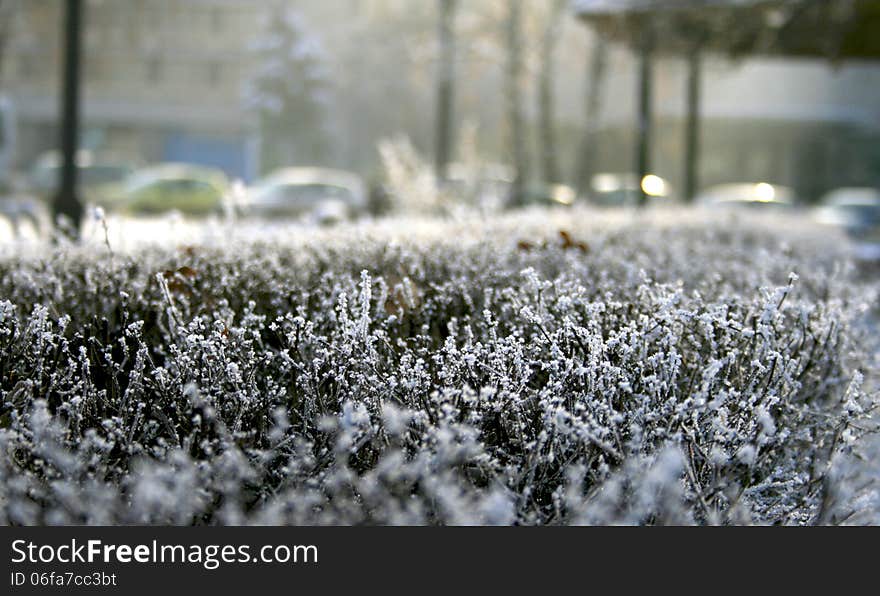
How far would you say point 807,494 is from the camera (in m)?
4.44

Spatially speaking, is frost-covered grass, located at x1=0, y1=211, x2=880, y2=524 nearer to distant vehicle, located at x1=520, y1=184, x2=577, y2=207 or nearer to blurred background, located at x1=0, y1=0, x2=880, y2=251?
blurred background, located at x1=0, y1=0, x2=880, y2=251

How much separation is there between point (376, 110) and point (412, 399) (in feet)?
177

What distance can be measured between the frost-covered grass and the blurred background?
14702mm

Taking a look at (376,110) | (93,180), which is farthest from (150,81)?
(93,180)

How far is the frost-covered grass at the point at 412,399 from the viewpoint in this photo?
3666 mm

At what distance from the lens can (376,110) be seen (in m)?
57.3

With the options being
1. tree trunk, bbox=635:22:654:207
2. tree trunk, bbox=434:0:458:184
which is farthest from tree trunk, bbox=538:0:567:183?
tree trunk, bbox=635:22:654:207

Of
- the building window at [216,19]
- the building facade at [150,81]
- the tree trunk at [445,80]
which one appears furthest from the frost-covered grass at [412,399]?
the building window at [216,19]

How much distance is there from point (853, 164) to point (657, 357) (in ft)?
169

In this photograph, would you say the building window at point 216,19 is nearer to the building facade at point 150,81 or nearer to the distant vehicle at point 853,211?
the building facade at point 150,81

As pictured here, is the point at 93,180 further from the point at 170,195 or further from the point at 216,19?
the point at 216,19

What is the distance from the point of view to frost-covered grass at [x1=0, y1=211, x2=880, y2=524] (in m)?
3.67

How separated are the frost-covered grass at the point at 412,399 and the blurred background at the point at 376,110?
48.2ft

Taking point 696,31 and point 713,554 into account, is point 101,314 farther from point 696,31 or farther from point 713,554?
point 696,31
